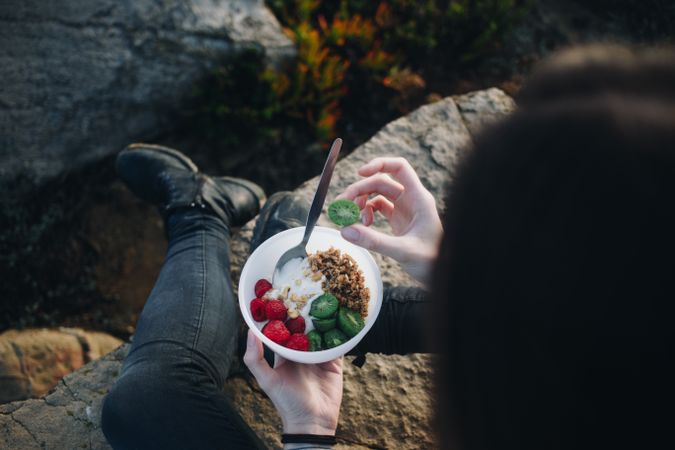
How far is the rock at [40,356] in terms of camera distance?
8.22 feet

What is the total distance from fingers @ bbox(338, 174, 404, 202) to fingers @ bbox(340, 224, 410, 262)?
0.85 feet

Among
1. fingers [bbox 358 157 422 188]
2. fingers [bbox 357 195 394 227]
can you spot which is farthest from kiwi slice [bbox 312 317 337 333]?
fingers [bbox 358 157 422 188]

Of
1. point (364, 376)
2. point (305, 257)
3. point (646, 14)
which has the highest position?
point (646, 14)

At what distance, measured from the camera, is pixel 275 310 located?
5.34ft

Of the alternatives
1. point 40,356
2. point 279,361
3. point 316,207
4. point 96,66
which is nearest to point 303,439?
point 279,361

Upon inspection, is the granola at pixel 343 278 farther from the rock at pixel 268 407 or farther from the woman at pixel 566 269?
the woman at pixel 566 269

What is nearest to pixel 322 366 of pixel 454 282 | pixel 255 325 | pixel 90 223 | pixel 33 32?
pixel 255 325

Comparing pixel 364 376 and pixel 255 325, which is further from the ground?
pixel 255 325

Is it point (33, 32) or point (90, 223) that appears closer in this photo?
point (33, 32)

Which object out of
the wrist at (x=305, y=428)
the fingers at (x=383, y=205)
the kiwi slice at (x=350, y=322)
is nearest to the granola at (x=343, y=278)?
the kiwi slice at (x=350, y=322)

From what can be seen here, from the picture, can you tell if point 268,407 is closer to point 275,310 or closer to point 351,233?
point 275,310

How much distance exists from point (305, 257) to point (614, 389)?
1.20 meters

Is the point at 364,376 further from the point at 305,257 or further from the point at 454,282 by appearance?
the point at 454,282

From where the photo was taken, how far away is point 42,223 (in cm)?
295
